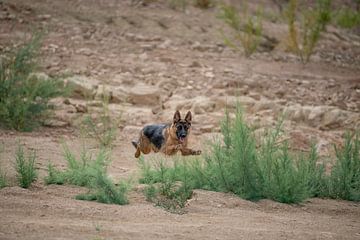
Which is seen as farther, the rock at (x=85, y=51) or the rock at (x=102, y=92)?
the rock at (x=85, y=51)

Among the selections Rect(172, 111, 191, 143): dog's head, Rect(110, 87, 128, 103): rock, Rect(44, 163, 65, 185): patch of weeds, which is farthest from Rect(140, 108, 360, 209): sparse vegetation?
Rect(110, 87, 128, 103): rock

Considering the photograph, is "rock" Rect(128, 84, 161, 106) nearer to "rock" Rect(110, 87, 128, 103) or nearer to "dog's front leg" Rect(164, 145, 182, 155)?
"rock" Rect(110, 87, 128, 103)

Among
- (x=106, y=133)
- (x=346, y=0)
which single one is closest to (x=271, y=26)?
(x=346, y=0)

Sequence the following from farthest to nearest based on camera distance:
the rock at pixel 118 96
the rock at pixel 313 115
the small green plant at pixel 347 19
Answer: the small green plant at pixel 347 19 < the rock at pixel 118 96 < the rock at pixel 313 115

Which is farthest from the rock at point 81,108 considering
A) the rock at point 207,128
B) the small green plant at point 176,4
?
the small green plant at point 176,4

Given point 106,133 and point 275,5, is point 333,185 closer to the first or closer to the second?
point 106,133

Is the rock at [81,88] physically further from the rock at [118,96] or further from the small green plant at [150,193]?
the small green plant at [150,193]

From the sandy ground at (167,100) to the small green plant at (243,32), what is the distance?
304 mm

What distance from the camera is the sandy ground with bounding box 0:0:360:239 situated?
5.99m

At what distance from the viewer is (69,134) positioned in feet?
37.6

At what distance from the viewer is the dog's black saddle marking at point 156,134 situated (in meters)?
10.3

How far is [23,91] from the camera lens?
11547 millimetres

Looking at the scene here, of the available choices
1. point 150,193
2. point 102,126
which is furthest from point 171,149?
point 150,193

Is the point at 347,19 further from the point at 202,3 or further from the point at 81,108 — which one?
the point at 81,108
